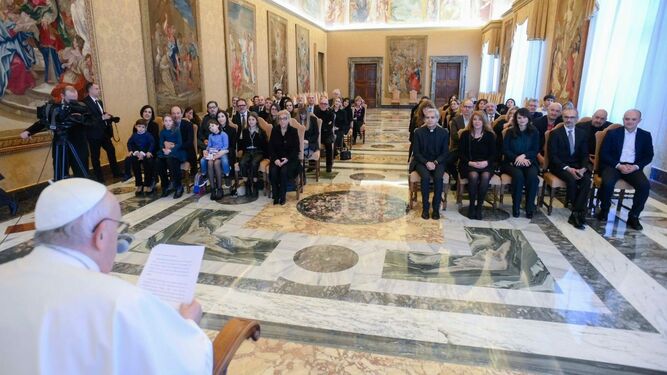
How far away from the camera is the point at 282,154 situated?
20.4 ft

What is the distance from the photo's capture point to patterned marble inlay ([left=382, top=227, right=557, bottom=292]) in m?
3.70

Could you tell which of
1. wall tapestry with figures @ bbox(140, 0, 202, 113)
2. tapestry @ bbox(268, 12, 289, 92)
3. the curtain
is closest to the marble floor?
the curtain

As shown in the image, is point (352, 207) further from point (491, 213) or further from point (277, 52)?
point (277, 52)

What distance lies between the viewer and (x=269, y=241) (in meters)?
4.65

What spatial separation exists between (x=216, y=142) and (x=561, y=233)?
5.01 m

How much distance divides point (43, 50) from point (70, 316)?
660 centimetres

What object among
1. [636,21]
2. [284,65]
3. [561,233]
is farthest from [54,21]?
[284,65]

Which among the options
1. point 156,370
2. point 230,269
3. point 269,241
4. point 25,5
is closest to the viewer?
point 156,370

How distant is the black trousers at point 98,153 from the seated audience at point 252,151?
232 cm

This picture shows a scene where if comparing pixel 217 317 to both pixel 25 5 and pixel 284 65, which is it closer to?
pixel 25 5

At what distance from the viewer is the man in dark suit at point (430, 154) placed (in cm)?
548

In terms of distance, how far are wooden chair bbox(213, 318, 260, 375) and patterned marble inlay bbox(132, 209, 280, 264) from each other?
2.41 m

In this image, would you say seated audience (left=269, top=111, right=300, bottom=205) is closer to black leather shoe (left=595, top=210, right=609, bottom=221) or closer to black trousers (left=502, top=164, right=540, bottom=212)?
black trousers (left=502, top=164, right=540, bottom=212)

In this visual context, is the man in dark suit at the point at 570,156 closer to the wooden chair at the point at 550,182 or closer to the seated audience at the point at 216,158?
the wooden chair at the point at 550,182
